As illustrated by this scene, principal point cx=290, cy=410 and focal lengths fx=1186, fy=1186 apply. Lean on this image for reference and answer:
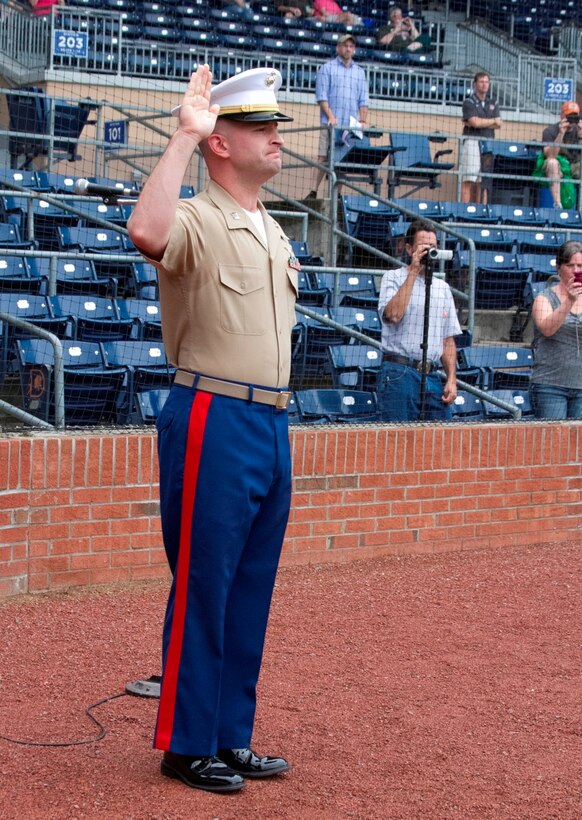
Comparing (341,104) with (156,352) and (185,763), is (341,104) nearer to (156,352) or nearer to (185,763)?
(156,352)

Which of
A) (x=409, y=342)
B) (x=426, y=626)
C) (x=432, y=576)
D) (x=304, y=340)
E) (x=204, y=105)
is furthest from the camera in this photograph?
(x=304, y=340)

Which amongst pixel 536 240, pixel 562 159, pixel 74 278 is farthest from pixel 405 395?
pixel 562 159

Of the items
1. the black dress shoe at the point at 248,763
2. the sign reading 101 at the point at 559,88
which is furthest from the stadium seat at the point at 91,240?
the sign reading 101 at the point at 559,88

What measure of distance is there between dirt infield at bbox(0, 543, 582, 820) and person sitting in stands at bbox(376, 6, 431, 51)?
16699 mm

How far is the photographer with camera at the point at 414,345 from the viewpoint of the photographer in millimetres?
7172

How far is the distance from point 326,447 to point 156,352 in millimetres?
1622

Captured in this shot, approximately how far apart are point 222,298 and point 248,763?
4.60ft

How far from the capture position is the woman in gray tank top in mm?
7473

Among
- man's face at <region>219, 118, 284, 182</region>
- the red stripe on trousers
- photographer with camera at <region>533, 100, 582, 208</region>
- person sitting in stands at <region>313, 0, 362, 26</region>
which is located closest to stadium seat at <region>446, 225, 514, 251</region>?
photographer with camera at <region>533, 100, 582, 208</region>

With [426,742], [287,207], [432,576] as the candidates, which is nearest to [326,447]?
[432,576]

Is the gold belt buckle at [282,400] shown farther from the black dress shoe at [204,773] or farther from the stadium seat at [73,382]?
the stadium seat at [73,382]

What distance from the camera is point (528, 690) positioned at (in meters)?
4.63

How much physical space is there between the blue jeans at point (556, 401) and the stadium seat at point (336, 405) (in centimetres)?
114

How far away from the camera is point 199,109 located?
3.28 metres
